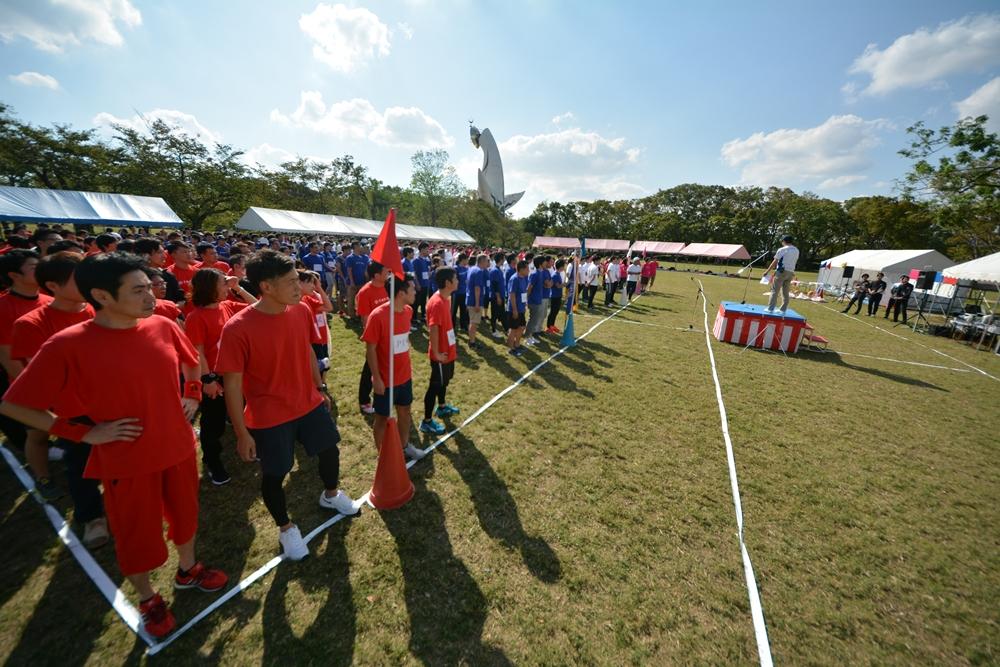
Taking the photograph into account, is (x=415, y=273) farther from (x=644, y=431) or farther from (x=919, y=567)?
(x=919, y=567)

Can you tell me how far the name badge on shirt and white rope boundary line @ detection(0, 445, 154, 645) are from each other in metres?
2.61

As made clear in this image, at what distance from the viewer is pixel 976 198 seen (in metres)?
16.1

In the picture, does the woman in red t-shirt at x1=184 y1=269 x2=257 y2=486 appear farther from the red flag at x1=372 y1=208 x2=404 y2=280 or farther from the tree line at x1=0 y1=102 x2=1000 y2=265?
the tree line at x1=0 y1=102 x2=1000 y2=265

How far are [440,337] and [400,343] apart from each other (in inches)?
29.6

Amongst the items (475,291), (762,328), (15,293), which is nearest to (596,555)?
(15,293)

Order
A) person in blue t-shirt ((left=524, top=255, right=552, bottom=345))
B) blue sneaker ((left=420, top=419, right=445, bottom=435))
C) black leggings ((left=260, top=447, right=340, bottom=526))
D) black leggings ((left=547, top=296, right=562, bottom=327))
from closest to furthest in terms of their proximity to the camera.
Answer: black leggings ((left=260, top=447, right=340, bottom=526))
blue sneaker ((left=420, top=419, right=445, bottom=435))
person in blue t-shirt ((left=524, top=255, right=552, bottom=345))
black leggings ((left=547, top=296, right=562, bottom=327))

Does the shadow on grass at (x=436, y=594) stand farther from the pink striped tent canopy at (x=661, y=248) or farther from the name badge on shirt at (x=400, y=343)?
the pink striped tent canopy at (x=661, y=248)

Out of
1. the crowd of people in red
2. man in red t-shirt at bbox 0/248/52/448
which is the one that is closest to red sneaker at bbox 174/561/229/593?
the crowd of people in red

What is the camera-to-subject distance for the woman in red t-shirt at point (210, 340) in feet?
11.6

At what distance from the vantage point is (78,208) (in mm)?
19047

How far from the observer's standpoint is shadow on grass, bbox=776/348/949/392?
856 cm

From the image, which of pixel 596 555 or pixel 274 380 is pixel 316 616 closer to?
pixel 274 380

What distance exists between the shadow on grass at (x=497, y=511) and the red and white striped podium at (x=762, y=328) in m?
9.64

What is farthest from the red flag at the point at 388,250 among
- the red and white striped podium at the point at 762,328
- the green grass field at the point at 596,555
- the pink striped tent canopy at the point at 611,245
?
the pink striped tent canopy at the point at 611,245
